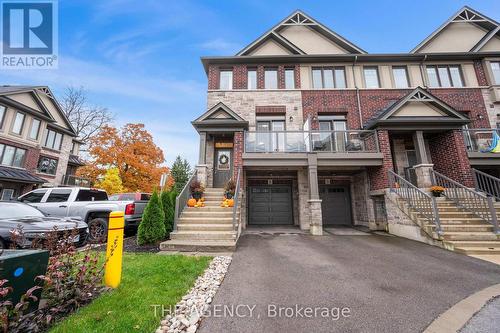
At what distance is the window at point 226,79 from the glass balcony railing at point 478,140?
43.8ft

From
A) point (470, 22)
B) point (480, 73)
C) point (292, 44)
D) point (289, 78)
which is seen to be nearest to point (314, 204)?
point (289, 78)

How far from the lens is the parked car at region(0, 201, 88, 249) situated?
516 centimetres

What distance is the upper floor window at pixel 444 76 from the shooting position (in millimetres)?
12602

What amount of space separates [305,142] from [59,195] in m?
11.4

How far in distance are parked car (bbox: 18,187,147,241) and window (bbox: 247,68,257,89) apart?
944 centimetres

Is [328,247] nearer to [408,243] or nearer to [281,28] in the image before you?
[408,243]

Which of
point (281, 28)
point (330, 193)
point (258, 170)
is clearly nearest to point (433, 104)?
point (330, 193)

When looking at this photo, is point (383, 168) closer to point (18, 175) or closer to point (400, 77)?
point (400, 77)

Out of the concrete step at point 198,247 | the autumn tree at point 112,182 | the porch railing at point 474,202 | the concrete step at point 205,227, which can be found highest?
the autumn tree at point 112,182

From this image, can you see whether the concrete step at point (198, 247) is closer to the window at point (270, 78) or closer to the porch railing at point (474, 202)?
the porch railing at point (474, 202)

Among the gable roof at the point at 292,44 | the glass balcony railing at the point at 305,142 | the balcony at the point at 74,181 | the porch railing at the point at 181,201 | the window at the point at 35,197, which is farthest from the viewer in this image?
the balcony at the point at 74,181

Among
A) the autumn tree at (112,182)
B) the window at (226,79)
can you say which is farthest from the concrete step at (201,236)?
the autumn tree at (112,182)

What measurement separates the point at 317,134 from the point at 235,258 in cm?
741

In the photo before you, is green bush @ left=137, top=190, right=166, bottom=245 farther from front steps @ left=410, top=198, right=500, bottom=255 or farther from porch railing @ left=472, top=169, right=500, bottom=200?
porch railing @ left=472, top=169, right=500, bottom=200
